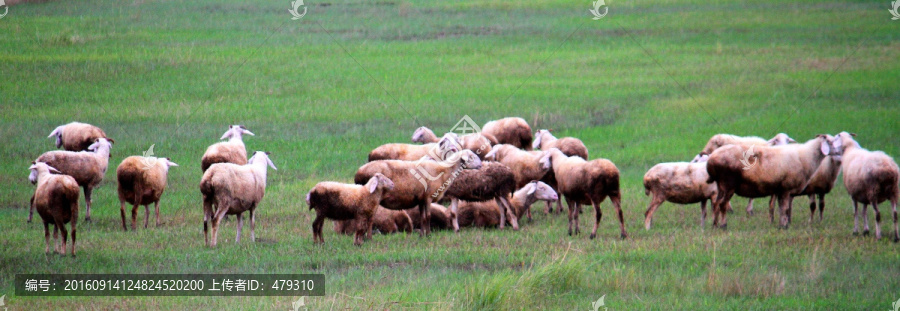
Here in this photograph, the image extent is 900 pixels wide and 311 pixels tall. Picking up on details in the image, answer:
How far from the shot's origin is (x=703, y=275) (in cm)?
1127

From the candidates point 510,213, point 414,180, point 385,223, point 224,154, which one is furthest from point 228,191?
point 510,213

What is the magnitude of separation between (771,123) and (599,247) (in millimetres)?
13923

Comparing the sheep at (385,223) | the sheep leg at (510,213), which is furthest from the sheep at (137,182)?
the sheep leg at (510,213)

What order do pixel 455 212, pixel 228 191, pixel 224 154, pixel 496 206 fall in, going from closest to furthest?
pixel 228 191 < pixel 455 212 < pixel 496 206 < pixel 224 154

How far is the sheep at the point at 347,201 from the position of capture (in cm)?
1302

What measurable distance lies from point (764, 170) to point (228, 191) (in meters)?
7.77

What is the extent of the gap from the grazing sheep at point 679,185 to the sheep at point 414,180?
10.1 feet

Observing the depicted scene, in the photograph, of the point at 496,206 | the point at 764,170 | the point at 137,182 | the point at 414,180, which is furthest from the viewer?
the point at 496,206

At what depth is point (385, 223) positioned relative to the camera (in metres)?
14.6

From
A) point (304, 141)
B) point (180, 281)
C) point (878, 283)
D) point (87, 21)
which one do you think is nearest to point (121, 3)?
point (87, 21)

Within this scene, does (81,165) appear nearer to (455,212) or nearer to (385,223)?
(385,223)

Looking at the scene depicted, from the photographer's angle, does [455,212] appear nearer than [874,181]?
No

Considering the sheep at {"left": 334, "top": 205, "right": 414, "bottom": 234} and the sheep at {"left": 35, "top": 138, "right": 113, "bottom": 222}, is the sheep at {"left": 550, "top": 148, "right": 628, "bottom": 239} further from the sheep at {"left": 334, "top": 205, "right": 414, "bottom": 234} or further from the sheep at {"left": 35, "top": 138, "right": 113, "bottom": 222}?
the sheep at {"left": 35, "top": 138, "right": 113, "bottom": 222}

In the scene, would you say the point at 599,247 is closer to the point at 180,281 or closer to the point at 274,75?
the point at 180,281
